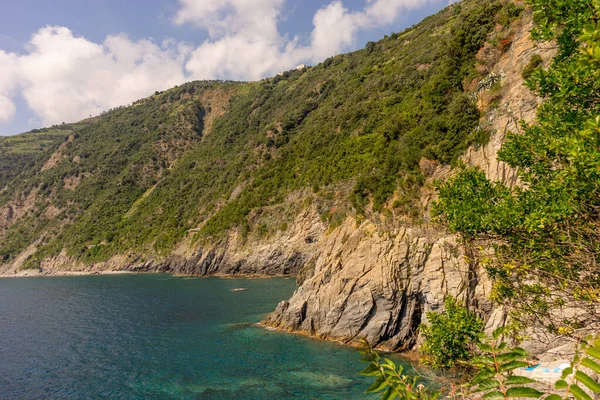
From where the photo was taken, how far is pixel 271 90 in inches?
6417

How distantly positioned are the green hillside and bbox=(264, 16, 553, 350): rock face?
4115mm

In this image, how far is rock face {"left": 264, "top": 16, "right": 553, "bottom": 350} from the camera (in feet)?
94.4

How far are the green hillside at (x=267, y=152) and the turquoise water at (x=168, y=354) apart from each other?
19945mm

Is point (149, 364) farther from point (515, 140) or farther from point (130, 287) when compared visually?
point (130, 287)

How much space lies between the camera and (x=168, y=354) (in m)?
33.5

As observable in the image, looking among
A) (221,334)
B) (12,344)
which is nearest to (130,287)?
(12,344)

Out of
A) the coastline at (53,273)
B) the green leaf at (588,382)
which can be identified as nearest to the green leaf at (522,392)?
the green leaf at (588,382)

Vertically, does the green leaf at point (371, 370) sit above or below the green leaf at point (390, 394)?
above

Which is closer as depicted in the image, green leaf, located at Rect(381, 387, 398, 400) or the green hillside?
green leaf, located at Rect(381, 387, 398, 400)

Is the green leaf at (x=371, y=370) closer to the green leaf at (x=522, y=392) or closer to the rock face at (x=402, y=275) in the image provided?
the green leaf at (x=522, y=392)

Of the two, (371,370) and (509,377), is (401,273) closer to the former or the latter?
(371,370)

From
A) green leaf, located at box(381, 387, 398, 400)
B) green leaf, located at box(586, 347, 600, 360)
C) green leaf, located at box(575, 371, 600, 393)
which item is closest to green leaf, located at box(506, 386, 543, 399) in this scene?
green leaf, located at box(575, 371, 600, 393)

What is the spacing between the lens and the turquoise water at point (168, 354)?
2566 cm

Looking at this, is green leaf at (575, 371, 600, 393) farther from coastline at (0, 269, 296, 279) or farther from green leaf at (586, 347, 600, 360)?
coastline at (0, 269, 296, 279)
